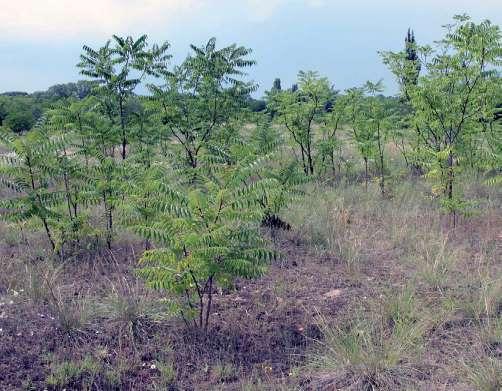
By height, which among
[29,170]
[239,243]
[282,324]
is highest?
[29,170]

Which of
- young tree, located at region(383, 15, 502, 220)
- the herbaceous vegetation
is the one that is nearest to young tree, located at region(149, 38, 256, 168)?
the herbaceous vegetation

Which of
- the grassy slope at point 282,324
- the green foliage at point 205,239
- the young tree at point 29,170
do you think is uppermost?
the young tree at point 29,170

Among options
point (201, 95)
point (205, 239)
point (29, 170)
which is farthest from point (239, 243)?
point (201, 95)

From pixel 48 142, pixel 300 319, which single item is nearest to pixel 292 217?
pixel 300 319

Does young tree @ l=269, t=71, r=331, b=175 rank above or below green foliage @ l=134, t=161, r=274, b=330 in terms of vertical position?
above

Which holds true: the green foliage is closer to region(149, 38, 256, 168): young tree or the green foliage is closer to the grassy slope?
the grassy slope

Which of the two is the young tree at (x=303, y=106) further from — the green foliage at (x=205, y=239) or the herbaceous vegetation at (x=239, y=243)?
the green foliage at (x=205, y=239)

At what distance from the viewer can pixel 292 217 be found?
7.77m

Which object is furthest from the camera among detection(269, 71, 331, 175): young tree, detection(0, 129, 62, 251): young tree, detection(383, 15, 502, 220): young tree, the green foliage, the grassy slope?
detection(269, 71, 331, 175): young tree

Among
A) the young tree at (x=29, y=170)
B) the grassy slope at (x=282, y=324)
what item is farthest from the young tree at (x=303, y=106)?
the young tree at (x=29, y=170)

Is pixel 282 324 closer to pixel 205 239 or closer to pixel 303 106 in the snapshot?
pixel 205 239

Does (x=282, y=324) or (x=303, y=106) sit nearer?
(x=282, y=324)

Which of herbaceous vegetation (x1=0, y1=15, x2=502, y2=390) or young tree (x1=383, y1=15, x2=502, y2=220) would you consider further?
young tree (x1=383, y1=15, x2=502, y2=220)

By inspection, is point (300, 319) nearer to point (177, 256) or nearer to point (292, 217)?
point (177, 256)
